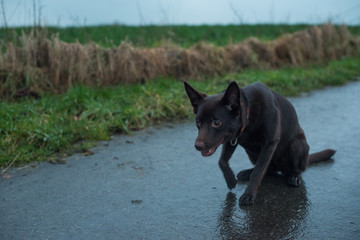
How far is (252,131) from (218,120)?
464 millimetres

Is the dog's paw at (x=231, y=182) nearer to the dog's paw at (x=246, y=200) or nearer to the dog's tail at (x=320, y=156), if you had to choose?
the dog's paw at (x=246, y=200)

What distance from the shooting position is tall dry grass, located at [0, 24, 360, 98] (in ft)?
23.3

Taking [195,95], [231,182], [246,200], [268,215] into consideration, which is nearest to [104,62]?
[195,95]

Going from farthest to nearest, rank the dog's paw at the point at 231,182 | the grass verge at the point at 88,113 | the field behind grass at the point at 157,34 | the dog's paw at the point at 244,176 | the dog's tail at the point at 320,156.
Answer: the field behind grass at the point at 157,34, the grass verge at the point at 88,113, the dog's tail at the point at 320,156, the dog's paw at the point at 244,176, the dog's paw at the point at 231,182

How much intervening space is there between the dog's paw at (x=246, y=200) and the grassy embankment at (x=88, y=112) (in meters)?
2.36

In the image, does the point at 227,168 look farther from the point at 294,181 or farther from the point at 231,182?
the point at 294,181

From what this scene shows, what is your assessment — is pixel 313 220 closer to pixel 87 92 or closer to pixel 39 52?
pixel 87 92

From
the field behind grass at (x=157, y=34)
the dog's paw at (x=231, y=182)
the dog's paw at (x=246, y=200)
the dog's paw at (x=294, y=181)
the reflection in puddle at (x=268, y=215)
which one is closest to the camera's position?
the reflection in puddle at (x=268, y=215)

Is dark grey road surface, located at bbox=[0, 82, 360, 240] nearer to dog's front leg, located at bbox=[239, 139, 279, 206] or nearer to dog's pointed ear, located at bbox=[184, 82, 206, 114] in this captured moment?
dog's front leg, located at bbox=[239, 139, 279, 206]

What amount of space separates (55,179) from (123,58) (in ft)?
13.0

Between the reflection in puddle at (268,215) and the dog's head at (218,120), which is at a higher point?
the dog's head at (218,120)

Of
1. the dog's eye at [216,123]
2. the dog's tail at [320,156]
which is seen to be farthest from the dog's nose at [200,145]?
the dog's tail at [320,156]

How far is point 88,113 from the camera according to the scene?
6.10 metres

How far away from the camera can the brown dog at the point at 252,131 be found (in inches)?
136
